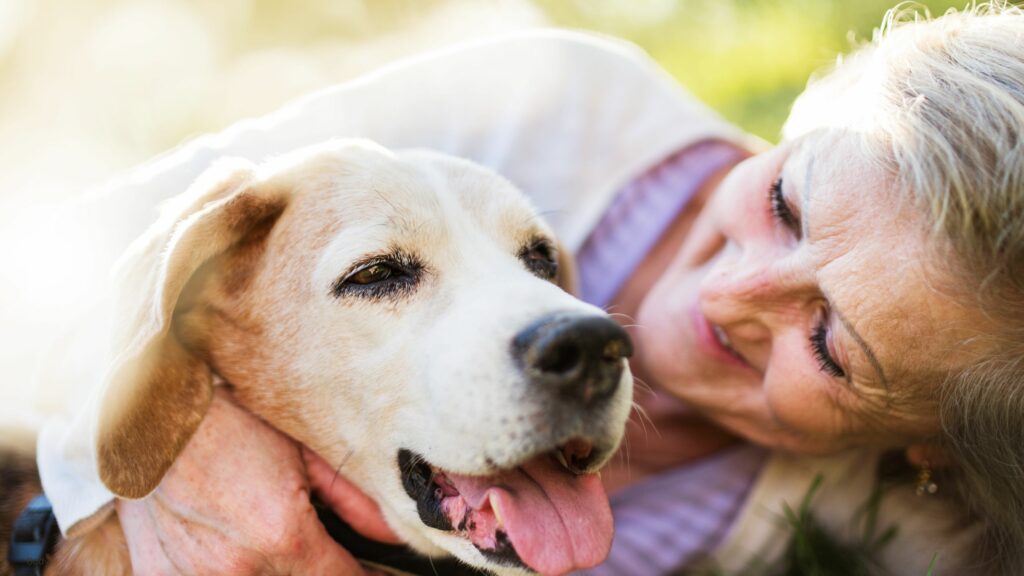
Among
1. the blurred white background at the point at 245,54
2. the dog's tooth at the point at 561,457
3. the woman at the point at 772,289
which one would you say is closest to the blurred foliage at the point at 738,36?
the blurred white background at the point at 245,54

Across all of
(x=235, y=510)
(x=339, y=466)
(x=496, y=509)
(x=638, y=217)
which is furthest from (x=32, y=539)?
(x=638, y=217)

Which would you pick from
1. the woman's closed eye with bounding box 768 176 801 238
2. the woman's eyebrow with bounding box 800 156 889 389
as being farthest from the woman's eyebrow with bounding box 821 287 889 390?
the woman's closed eye with bounding box 768 176 801 238

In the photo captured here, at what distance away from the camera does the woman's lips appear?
3465 mm

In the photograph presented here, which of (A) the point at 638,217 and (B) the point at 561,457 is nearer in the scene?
(B) the point at 561,457

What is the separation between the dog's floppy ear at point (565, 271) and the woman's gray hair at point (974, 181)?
100 cm

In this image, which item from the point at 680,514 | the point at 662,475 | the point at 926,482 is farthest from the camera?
the point at 662,475

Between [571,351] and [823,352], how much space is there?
3.76ft

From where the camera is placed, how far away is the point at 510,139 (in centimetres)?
429

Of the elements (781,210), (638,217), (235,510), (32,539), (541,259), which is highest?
(781,210)

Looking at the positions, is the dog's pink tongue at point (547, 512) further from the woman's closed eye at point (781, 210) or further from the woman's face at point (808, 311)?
the woman's closed eye at point (781, 210)

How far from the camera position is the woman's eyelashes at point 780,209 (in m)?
3.19

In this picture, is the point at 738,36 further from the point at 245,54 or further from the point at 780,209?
the point at 780,209

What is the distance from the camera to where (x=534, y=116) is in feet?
14.4

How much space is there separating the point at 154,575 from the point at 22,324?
137 cm
